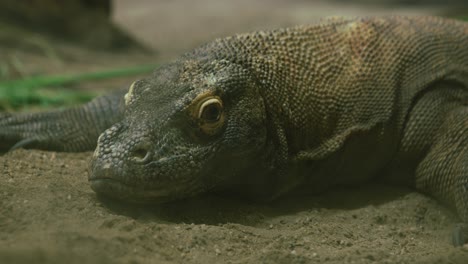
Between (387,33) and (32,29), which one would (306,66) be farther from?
(32,29)

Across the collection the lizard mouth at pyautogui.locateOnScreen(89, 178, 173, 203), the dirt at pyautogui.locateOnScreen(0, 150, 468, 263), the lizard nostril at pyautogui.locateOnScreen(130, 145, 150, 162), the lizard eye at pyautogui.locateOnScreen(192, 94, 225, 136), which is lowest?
the dirt at pyautogui.locateOnScreen(0, 150, 468, 263)

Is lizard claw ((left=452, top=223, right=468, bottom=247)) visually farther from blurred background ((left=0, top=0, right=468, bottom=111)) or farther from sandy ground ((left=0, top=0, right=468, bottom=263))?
blurred background ((left=0, top=0, right=468, bottom=111))

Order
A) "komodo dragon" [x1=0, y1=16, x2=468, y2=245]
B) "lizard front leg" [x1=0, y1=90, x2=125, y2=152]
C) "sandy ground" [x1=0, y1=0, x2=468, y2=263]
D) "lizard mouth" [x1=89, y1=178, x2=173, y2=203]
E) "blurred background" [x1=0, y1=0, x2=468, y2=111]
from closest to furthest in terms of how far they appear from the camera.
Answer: "sandy ground" [x1=0, y1=0, x2=468, y2=263]
"lizard mouth" [x1=89, y1=178, x2=173, y2=203]
"komodo dragon" [x1=0, y1=16, x2=468, y2=245]
"lizard front leg" [x1=0, y1=90, x2=125, y2=152]
"blurred background" [x1=0, y1=0, x2=468, y2=111]

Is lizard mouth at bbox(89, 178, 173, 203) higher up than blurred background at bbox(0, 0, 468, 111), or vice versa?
blurred background at bbox(0, 0, 468, 111)

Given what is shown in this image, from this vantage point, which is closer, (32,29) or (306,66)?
(306,66)

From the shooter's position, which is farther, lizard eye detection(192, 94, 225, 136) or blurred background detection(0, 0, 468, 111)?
blurred background detection(0, 0, 468, 111)

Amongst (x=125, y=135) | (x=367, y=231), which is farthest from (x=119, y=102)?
(x=367, y=231)

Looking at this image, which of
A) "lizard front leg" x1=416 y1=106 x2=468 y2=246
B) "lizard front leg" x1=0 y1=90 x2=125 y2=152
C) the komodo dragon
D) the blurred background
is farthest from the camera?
the blurred background

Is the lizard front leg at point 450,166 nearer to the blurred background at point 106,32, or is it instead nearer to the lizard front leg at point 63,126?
the lizard front leg at point 63,126

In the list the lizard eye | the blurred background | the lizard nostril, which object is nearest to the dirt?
the lizard nostril
